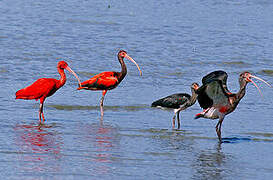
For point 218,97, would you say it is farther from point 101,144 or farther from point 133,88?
point 133,88

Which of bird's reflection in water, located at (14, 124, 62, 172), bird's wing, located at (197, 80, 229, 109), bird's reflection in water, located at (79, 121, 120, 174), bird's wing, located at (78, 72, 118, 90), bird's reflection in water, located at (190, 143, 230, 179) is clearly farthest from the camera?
bird's wing, located at (78, 72, 118, 90)

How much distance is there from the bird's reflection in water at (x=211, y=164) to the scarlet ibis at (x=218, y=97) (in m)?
0.94

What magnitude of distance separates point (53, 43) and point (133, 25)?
15.0 ft

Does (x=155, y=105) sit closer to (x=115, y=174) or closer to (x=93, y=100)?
(x=93, y=100)

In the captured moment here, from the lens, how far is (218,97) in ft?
35.0

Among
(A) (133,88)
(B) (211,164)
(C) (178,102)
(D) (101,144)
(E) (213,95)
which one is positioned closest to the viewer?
(B) (211,164)

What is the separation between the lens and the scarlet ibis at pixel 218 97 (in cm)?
1040

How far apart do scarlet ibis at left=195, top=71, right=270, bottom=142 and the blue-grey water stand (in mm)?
395

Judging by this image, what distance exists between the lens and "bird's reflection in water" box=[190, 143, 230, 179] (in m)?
8.30

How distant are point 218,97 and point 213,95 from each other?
95mm

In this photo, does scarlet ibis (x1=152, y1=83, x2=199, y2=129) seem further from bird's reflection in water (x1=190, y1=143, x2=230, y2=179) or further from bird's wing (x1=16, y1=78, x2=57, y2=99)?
bird's reflection in water (x1=190, y1=143, x2=230, y2=179)

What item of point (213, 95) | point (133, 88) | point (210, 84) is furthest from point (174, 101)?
point (133, 88)

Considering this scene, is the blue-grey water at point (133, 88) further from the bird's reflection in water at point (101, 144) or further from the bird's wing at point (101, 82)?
the bird's wing at point (101, 82)

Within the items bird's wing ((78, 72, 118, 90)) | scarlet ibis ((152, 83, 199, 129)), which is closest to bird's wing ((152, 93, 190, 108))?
scarlet ibis ((152, 83, 199, 129))
